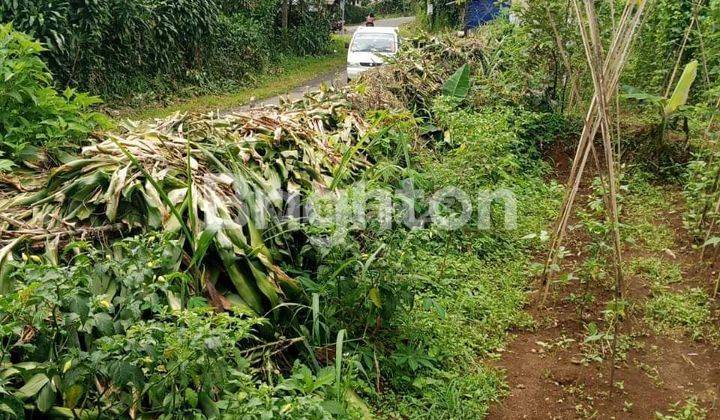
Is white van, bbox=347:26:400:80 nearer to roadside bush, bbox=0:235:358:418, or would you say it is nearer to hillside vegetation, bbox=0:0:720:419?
hillside vegetation, bbox=0:0:720:419

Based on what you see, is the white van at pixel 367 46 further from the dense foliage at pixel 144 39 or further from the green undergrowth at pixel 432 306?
the green undergrowth at pixel 432 306

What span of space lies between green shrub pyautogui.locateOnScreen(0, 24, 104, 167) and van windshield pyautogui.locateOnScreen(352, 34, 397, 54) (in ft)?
34.9

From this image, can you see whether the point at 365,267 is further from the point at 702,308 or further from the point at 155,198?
the point at 702,308

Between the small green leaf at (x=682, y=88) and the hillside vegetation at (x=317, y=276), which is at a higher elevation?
the small green leaf at (x=682, y=88)

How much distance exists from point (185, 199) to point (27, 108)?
1141 millimetres

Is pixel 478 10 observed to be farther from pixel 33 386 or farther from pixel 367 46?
pixel 33 386

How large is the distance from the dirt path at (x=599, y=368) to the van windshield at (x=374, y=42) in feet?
34.0

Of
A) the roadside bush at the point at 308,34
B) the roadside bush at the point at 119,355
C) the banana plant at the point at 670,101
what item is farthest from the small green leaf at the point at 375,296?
the roadside bush at the point at 308,34

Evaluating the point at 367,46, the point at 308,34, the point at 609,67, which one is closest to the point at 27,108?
the point at 609,67

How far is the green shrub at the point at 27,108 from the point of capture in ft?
11.1

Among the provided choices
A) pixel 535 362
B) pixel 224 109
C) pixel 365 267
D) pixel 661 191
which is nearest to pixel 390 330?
pixel 365 267

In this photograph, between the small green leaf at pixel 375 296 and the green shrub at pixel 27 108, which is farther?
the green shrub at pixel 27 108

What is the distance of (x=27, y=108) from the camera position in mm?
3512

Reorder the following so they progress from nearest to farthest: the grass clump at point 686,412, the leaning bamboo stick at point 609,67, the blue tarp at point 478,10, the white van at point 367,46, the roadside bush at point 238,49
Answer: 1. the grass clump at point 686,412
2. the leaning bamboo stick at point 609,67
3. the white van at point 367,46
4. the roadside bush at point 238,49
5. the blue tarp at point 478,10
